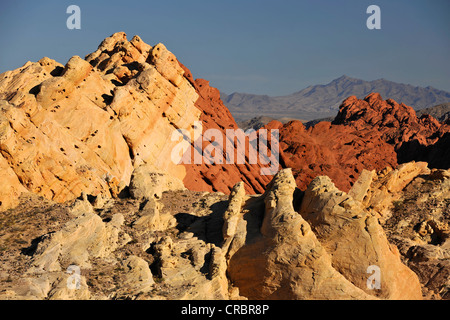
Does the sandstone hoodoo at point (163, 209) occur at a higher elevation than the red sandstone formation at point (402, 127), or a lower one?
lower

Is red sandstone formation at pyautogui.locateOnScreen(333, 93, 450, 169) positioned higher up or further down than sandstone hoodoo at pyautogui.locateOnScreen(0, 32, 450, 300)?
higher up

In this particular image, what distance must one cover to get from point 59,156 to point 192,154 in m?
16.2

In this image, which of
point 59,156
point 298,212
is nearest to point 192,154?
point 59,156

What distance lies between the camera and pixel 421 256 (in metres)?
36.4

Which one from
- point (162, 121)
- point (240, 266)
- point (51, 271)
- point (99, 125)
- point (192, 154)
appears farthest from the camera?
point (192, 154)

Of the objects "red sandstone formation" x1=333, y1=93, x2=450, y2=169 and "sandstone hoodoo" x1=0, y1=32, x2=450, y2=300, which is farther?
"red sandstone formation" x1=333, y1=93, x2=450, y2=169

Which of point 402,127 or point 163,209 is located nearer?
point 163,209

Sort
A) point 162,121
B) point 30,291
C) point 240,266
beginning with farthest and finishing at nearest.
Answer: point 162,121 → point 240,266 → point 30,291

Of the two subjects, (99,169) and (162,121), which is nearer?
(99,169)

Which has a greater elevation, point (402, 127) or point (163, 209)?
point (402, 127)

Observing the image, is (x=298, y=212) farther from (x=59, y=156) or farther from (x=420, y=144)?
(x=420, y=144)

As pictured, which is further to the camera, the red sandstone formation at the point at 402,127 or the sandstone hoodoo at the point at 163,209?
the red sandstone formation at the point at 402,127
